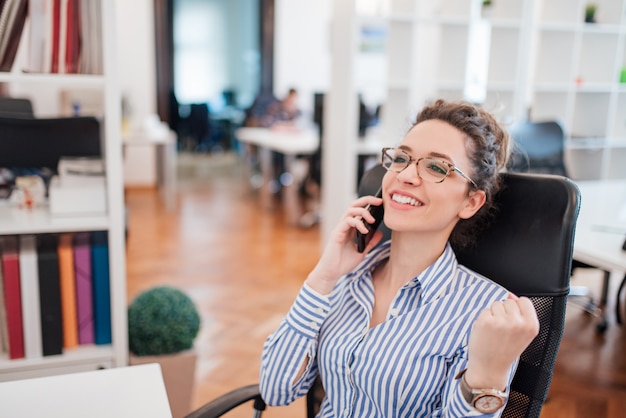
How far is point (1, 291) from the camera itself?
201 centimetres

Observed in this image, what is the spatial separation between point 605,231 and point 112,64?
75.2 inches

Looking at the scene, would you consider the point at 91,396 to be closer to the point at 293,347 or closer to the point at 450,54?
the point at 293,347

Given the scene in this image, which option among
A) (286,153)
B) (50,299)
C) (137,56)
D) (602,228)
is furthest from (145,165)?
(602,228)

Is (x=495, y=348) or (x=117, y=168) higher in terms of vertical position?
(x=117, y=168)

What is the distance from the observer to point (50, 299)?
203 centimetres

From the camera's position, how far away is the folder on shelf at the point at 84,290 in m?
2.05

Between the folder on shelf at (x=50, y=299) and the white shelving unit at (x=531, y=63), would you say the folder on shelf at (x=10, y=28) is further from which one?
the white shelving unit at (x=531, y=63)

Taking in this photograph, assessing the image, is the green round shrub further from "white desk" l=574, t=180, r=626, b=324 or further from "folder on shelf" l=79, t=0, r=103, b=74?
"white desk" l=574, t=180, r=626, b=324

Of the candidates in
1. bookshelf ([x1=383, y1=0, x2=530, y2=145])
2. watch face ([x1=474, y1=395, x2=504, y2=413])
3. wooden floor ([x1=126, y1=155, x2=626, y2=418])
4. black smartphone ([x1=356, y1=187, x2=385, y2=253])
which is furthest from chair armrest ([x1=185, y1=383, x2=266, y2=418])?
bookshelf ([x1=383, y1=0, x2=530, y2=145])

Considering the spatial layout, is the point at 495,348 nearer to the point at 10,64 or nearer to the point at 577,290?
the point at 10,64

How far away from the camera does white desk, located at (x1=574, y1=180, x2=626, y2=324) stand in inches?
83.7

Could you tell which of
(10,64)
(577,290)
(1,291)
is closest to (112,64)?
(10,64)

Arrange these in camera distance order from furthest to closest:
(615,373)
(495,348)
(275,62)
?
(275,62) < (615,373) < (495,348)

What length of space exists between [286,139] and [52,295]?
4.37 m
